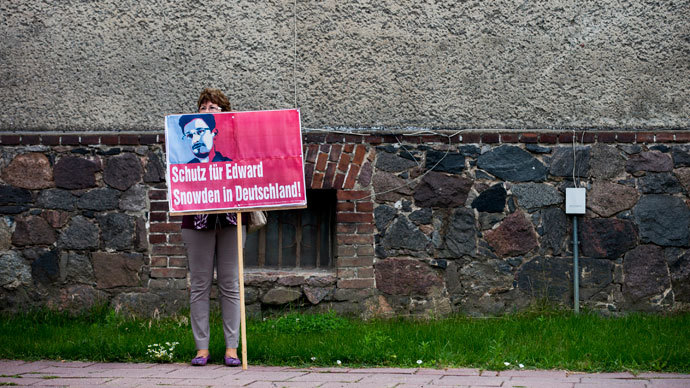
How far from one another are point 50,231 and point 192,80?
1.80m

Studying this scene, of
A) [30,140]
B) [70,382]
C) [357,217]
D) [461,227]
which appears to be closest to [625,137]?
[461,227]

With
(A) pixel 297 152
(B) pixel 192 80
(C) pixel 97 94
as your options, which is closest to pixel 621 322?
(A) pixel 297 152

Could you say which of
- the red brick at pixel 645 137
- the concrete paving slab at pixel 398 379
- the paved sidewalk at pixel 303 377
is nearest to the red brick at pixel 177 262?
the paved sidewalk at pixel 303 377

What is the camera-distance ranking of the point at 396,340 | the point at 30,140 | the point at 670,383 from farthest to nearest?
the point at 30,140
the point at 396,340
the point at 670,383

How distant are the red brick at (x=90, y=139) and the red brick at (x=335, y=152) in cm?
201

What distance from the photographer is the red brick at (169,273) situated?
6375 mm

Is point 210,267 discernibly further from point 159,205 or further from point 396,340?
point 159,205

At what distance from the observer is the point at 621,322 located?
5801 millimetres

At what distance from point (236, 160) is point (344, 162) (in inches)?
64.4

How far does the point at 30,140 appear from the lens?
650 centimetres

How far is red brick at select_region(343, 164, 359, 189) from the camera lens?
6320 millimetres

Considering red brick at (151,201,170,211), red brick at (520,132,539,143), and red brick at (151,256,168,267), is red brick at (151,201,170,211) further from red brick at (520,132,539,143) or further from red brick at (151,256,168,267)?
red brick at (520,132,539,143)

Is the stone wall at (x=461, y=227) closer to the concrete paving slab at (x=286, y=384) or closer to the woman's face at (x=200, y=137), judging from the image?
the woman's face at (x=200, y=137)

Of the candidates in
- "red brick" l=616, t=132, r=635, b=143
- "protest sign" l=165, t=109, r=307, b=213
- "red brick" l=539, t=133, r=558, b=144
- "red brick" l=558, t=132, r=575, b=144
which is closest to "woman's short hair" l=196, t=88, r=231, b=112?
"protest sign" l=165, t=109, r=307, b=213
